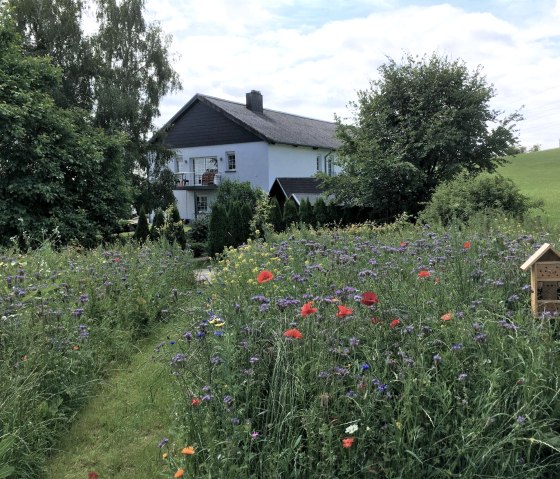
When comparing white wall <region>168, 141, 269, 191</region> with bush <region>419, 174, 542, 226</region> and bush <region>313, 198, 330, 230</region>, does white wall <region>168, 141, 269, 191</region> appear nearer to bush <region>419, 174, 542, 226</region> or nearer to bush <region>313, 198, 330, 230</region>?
bush <region>313, 198, 330, 230</region>

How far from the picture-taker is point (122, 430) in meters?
3.18

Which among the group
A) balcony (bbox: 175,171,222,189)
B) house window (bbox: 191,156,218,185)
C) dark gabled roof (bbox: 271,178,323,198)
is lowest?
dark gabled roof (bbox: 271,178,323,198)

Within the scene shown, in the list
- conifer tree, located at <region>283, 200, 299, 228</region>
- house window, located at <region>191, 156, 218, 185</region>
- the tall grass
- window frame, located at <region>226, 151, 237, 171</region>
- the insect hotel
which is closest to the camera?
the insect hotel

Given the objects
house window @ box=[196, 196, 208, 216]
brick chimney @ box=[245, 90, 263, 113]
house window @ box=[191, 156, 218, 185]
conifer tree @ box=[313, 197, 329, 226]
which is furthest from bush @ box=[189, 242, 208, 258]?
brick chimney @ box=[245, 90, 263, 113]

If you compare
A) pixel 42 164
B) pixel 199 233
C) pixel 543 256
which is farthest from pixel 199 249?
pixel 543 256

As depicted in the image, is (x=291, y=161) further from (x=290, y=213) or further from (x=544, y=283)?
(x=544, y=283)

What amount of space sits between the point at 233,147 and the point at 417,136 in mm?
14983

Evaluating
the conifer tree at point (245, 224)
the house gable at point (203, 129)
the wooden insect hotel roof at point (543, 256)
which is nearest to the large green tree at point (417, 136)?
the conifer tree at point (245, 224)

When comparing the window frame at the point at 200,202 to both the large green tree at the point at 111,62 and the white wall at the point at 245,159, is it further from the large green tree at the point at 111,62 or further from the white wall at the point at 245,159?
the large green tree at the point at 111,62

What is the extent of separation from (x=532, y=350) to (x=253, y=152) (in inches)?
1090

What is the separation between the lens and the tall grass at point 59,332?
2883 millimetres

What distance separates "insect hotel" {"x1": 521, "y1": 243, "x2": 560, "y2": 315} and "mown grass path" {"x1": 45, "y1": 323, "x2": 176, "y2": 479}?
2390 mm

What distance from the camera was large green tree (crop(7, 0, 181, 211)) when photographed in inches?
805

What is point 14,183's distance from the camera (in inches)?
471
